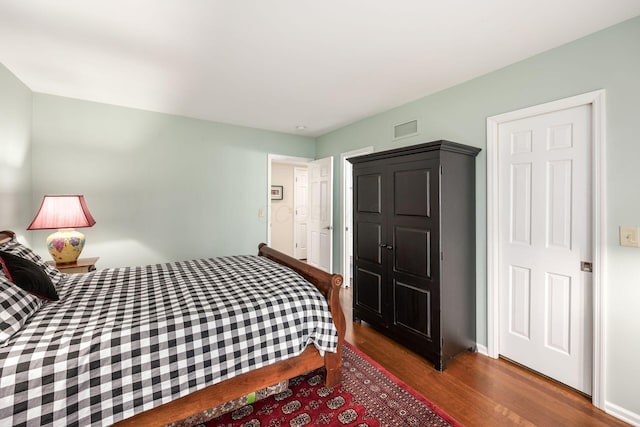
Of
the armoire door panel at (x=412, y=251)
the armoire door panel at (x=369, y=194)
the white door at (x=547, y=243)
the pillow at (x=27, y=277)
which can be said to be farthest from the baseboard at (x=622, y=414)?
the pillow at (x=27, y=277)

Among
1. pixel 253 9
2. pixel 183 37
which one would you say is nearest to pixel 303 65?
pixel 253 9

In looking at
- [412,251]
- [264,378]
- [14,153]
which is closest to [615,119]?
[412,251]

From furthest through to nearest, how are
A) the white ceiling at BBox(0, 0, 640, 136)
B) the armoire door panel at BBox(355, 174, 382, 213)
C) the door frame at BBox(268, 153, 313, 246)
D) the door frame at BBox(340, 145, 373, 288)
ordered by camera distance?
the door frame at BBox(268, 153, 313, 246) < the door frame at BBox(340, 145, 373, 288) < the armoire door panel at BBox(355, 174, 382, 213) < the white ceiling at BBox(0, 0, 640, 136)

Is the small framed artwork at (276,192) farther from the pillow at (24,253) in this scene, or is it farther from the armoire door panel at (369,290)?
the pillow at (24,253)

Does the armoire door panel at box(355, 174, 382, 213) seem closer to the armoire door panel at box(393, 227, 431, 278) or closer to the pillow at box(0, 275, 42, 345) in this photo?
the armoire door panel at box(393, 227, 431, 278)

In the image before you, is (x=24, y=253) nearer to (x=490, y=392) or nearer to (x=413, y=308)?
(x=413, y=308)

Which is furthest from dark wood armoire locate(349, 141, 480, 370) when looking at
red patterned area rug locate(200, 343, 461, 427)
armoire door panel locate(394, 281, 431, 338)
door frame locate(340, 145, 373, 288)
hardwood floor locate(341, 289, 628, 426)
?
door frame locate(340, 145, 373, 288)

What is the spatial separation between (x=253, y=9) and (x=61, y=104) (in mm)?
2797

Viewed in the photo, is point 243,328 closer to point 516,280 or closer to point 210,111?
point 516,280

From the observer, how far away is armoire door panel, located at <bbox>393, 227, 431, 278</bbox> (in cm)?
237

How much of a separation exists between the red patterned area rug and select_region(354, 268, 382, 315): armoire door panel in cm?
79

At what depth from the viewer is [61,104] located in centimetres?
309

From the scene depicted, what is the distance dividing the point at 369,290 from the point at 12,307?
8.53 feet

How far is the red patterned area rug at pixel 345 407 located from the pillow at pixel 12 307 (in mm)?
1128
